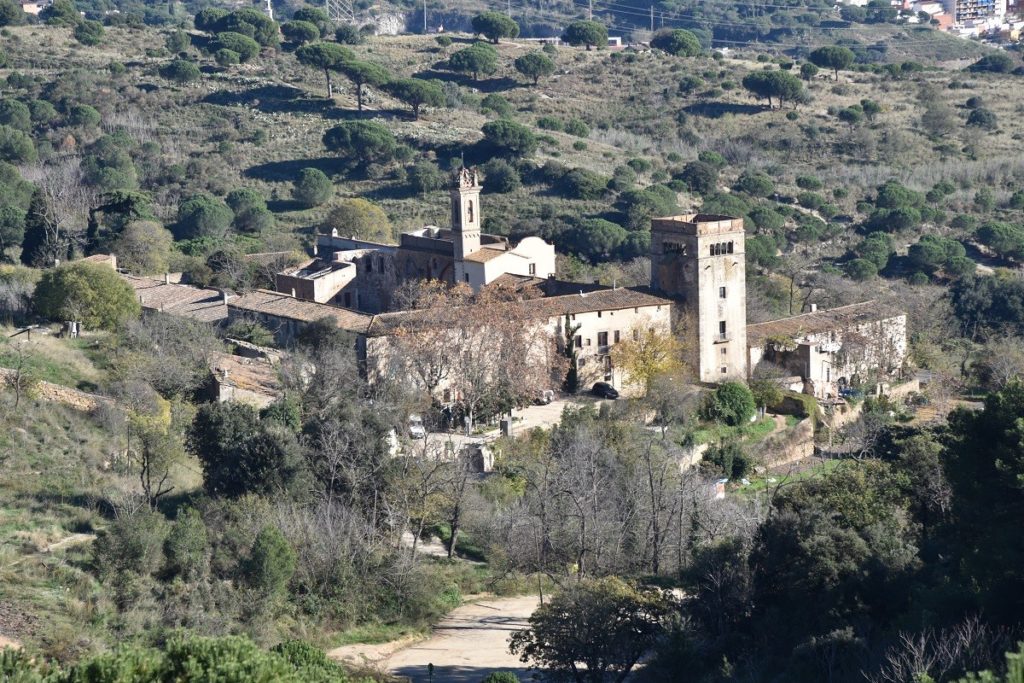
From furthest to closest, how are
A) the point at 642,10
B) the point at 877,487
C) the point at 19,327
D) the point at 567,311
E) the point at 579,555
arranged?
the point at 642,10, the point at 567,311, the point at 19,327, the point at 579,555, the point at 877,487

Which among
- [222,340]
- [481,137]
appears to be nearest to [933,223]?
[481,137]

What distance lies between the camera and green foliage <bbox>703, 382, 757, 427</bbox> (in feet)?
132

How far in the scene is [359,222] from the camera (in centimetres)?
6016

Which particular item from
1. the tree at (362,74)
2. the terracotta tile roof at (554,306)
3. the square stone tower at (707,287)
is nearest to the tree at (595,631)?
the terracotta tile roof at (554,306)

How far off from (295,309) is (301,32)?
160 ft

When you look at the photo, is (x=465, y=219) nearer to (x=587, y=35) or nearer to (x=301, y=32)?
(x=301, y=32)

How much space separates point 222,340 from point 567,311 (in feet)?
28.8

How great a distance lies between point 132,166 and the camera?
68.9 m

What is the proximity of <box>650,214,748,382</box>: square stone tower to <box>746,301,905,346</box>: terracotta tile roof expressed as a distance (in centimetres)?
116

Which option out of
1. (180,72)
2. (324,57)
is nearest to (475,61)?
(324,57)

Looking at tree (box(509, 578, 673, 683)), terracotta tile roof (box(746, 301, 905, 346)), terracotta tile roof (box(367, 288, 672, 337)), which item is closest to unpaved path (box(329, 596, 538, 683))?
tree (box(509, 578, 673, 683))

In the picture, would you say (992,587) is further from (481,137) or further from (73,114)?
(73,114)

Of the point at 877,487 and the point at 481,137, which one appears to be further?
the point at 481,137

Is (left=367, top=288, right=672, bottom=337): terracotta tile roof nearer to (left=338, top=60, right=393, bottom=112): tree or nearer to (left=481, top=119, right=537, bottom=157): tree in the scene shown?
(left=481, top=119, right=537, bottom=157): tree
